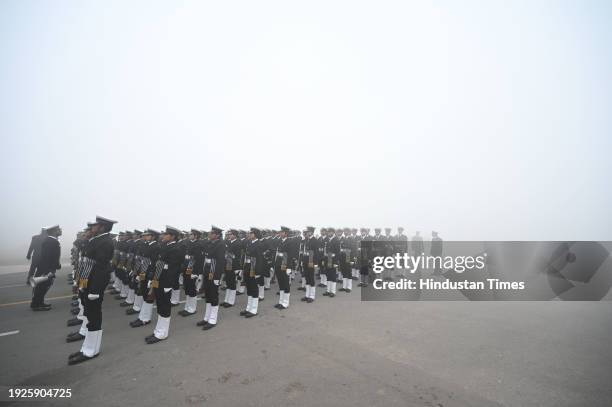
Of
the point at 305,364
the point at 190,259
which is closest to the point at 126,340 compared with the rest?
the point at 190,259

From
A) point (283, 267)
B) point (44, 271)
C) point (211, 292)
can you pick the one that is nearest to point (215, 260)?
point (211, 292)

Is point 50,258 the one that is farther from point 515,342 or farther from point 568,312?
point 568,312

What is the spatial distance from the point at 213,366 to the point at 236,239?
184 inches

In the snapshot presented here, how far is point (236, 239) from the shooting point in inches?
356

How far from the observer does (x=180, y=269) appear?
21.6 feet

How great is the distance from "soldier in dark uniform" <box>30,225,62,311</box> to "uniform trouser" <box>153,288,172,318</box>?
566cm

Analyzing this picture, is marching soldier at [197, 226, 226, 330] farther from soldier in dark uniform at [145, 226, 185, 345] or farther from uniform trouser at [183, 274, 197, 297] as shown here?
soldier in dark uniform at [145, 226, 185, 345]

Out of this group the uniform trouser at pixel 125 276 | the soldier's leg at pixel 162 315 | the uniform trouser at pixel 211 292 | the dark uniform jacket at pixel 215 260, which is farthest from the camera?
the uniform trouser at pixel 125 276

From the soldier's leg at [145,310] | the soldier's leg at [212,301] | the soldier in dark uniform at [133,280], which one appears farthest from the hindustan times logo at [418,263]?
the soldier in dark uniform at [133,280]

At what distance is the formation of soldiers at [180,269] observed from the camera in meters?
5.40

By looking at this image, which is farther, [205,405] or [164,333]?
[164,333]

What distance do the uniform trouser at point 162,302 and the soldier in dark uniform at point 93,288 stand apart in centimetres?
111

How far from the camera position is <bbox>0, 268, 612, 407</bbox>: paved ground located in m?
3.91

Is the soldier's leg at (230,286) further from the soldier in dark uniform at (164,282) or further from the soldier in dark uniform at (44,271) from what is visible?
the soldier in dark uniform at (44,271)
